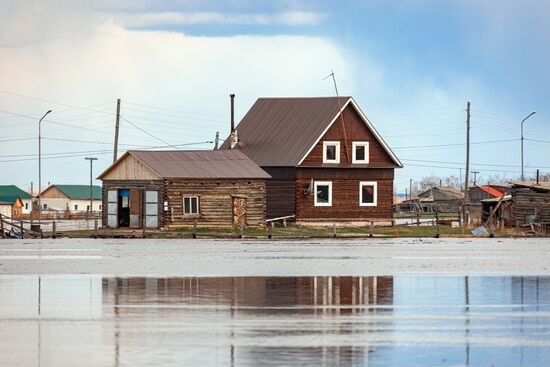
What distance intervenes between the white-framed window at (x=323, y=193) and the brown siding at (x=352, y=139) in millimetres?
1395

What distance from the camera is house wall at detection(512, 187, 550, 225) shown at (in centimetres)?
7956

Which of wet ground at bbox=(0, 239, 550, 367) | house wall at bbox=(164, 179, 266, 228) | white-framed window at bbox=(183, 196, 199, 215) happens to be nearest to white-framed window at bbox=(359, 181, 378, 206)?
house wall at bbox=(164, 179, 266, 228)

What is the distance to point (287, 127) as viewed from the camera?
87375 millimetres

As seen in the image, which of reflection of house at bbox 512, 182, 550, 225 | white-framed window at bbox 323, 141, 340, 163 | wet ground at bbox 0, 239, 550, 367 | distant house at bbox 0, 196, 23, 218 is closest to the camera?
wet ground at bbox 0, 239, 550, 367

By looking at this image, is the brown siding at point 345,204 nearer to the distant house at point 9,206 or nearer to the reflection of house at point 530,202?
the reflection of house at point 530,202

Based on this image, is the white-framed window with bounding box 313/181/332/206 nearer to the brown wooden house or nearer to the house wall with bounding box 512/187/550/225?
the brown wooden house

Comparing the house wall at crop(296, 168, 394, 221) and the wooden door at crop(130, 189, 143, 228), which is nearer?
the wooden door at crop(130, 189, 143, 228)

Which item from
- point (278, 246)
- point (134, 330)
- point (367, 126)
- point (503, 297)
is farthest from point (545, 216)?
point (134, 330)

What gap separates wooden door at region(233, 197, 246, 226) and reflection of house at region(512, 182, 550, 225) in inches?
706

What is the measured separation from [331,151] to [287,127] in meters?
4.56

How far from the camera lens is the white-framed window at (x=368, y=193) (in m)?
84.8

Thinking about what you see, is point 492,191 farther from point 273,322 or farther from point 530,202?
point 273,322

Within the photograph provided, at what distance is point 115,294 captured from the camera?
26.8m

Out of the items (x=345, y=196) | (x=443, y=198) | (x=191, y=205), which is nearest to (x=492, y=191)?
(x=443, y=198)
